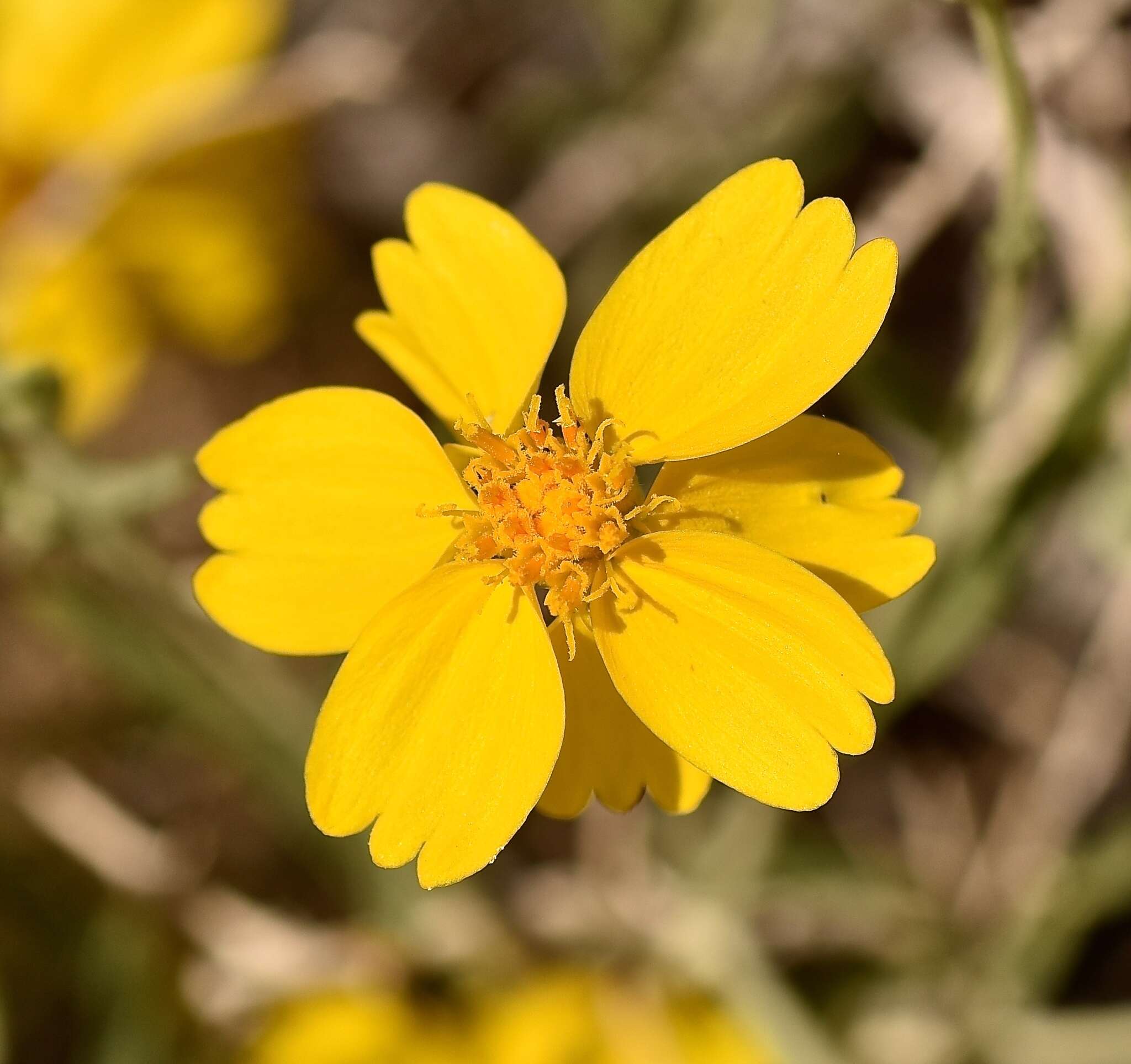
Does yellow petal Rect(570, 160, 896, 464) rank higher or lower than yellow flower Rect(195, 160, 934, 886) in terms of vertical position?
higher

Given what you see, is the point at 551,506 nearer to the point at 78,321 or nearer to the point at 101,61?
the point at 78,321

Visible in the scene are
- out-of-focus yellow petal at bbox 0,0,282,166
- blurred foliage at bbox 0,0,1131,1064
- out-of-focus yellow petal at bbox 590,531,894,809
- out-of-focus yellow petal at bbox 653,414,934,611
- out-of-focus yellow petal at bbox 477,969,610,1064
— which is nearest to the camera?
out-of-focus yellow petal at bbox 590,531,894,809

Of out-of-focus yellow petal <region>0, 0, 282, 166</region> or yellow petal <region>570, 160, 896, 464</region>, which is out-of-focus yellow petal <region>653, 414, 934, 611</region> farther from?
out-of-focus yellow petal <region>0, 0, 282, 166</region>

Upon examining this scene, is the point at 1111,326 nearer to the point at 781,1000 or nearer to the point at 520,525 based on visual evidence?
the point at 520,525

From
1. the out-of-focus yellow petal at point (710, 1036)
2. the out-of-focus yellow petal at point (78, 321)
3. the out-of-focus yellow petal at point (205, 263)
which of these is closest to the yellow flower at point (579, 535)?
the out-of-focus yellow petal at point (78, 321)

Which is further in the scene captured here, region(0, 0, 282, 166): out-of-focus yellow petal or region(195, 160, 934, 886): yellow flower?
region(0, 0, 282, 166): out-of-focus yellow petal

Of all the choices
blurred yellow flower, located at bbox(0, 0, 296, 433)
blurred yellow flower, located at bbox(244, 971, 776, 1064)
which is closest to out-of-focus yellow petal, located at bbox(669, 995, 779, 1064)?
blurred yellow flower, located at bbox(244, 971, 776, 1064)
